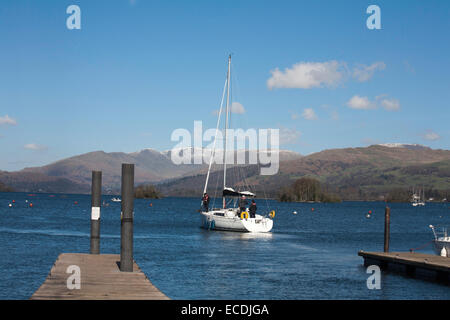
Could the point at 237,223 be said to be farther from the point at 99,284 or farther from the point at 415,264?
the point at 99,284

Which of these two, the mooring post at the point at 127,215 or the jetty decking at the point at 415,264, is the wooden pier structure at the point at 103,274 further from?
the jetty decking at the point at 415,264

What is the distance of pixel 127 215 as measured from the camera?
61.8ft

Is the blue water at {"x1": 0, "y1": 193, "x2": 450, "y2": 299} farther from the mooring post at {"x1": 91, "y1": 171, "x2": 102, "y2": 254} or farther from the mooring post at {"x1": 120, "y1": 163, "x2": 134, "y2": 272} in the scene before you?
the mooring post at {"x1": 120, "y1": 163, "x2": 134, "y2": 272}

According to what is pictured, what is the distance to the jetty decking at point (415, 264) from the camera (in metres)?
27.6

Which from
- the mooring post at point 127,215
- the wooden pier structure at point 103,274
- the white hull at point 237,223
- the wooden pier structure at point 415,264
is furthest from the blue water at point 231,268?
the mooring post at point 127,215

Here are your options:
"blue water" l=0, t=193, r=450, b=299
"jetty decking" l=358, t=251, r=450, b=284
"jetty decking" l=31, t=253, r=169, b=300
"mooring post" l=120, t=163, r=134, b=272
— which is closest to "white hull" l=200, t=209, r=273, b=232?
"blue water" l=0, t=193, r=450, b=299

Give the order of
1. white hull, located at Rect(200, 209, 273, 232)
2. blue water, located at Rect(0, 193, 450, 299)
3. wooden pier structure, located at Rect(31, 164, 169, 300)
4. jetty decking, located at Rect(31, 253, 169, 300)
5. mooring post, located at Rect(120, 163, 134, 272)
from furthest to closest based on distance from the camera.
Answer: white hull, located at Rect(200, 209, 273, 232)
blue water, located at Rect(0, 193, 450, 299)
mooring post, located at Rect(120, 163, 134, 272)
wooden pier structure, located at Rect(31, 164, 169, 300)
jetty decking, located at Rect(31, 253, 169, 300)

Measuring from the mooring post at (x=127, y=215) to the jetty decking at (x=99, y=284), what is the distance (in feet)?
1.18

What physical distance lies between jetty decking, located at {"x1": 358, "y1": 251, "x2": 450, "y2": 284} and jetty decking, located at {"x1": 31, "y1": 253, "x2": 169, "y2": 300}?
48.6ft

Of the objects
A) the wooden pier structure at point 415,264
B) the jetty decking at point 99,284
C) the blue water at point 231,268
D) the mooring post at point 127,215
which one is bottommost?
the blue water at point 231,268

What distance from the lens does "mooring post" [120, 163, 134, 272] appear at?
18.7m
